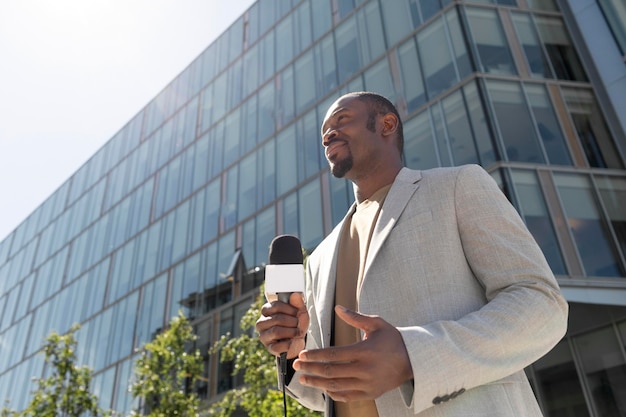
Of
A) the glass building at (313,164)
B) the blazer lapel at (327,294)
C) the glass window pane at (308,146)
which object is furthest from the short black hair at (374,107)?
the glass window pane at (308,146)

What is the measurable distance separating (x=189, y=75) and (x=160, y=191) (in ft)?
22.6

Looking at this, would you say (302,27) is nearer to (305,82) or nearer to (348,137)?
(305,82)

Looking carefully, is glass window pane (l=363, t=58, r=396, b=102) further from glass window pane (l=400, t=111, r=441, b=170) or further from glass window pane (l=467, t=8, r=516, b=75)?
glass window pane (l=467, t=8, r=516, b=75)

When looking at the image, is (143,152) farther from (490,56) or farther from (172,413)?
(490,56)

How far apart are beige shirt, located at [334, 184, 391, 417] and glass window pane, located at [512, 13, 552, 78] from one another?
14.0 meters

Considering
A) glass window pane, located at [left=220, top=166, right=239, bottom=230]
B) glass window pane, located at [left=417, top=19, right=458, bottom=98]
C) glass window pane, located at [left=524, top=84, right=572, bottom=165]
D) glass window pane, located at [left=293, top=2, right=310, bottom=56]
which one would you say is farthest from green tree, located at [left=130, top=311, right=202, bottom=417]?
glass window pane, located at [left=293, top=2, right=310, bottom=56]

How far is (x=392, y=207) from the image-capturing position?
6.98 feet

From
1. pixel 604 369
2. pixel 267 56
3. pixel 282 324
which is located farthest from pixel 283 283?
pixel 267 56

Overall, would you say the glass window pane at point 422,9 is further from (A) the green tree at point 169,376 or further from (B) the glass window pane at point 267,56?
(A) the green tree at point 169,376

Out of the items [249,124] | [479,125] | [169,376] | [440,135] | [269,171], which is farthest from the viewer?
[249,124]

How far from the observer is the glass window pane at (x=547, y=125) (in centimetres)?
1336

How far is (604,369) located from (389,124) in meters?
11.9

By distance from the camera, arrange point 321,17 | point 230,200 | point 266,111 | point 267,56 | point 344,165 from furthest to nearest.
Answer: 1. point 267,56
2. point 266,111
3. point 230,200
4. point 321,17
5. point 344,165

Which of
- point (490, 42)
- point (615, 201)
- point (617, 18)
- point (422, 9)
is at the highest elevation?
point (422, 9)
